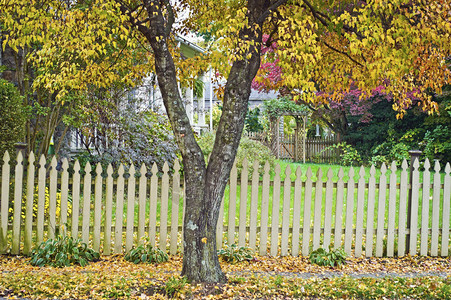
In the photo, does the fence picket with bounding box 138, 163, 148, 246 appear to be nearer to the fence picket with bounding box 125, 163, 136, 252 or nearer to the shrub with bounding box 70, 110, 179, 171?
the fence picket with bounding box 125, 163, 136, 252

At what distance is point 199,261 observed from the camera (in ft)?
19.4

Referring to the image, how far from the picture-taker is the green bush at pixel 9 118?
7652 mm

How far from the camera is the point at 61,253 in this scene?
6.77m

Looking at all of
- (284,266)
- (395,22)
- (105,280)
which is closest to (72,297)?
(105,280)

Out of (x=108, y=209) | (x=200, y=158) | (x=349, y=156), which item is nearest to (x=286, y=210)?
(x=200, y=158)

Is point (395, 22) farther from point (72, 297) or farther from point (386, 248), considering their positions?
point (72, 297)

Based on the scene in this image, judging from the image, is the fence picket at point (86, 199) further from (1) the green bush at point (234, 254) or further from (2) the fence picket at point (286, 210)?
(2) the fence picket at point (286, 210)

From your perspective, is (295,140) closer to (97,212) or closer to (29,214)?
(97,212)

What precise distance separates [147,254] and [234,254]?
119cm

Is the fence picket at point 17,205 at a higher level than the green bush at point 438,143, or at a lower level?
lower

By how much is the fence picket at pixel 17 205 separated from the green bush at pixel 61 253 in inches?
13.9

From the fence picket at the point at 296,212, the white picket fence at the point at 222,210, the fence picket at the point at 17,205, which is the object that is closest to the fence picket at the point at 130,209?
the white picket fence at the point at 222,210

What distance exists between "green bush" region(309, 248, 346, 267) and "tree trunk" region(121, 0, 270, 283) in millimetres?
1774

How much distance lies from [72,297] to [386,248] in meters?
4.91
